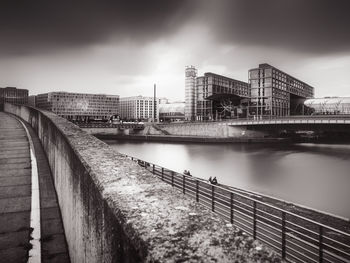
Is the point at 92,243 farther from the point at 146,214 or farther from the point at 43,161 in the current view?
the point at 43,161

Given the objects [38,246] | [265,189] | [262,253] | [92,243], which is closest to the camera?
[262,253]

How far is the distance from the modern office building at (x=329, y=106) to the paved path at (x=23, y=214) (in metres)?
96.5

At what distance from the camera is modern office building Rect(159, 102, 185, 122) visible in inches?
4870

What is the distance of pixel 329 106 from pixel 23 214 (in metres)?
109

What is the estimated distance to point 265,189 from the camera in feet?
72.9

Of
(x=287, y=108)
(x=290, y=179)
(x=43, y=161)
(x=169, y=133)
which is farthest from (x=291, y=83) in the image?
(x=43, y=161)

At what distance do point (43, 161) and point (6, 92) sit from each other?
520ft

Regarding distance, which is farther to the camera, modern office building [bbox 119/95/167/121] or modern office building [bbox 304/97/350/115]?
modern office building [bbox 119/95/167/121]

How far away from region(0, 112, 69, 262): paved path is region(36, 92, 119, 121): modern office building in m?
154

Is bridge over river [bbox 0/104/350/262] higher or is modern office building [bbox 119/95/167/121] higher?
modern office building [bbox 119/95/167/121]

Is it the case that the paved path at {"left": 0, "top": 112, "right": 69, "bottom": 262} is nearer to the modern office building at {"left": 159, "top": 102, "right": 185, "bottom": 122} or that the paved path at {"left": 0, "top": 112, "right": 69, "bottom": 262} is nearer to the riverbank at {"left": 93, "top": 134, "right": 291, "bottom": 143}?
the riverbank at {"left": 93, "top": 134, "right": 291, "bottom": 143}

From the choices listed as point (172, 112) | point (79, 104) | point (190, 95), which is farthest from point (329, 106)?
point (79, 104)

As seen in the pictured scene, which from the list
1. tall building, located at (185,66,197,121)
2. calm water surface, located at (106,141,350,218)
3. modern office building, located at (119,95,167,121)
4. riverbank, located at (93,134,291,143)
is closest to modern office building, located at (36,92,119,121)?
modern office building, located at (119,95,167,121)

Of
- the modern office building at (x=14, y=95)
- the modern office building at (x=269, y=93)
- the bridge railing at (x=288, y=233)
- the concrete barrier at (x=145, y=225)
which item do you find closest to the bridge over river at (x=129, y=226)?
the concrete barrier at (x=145, y=225)
